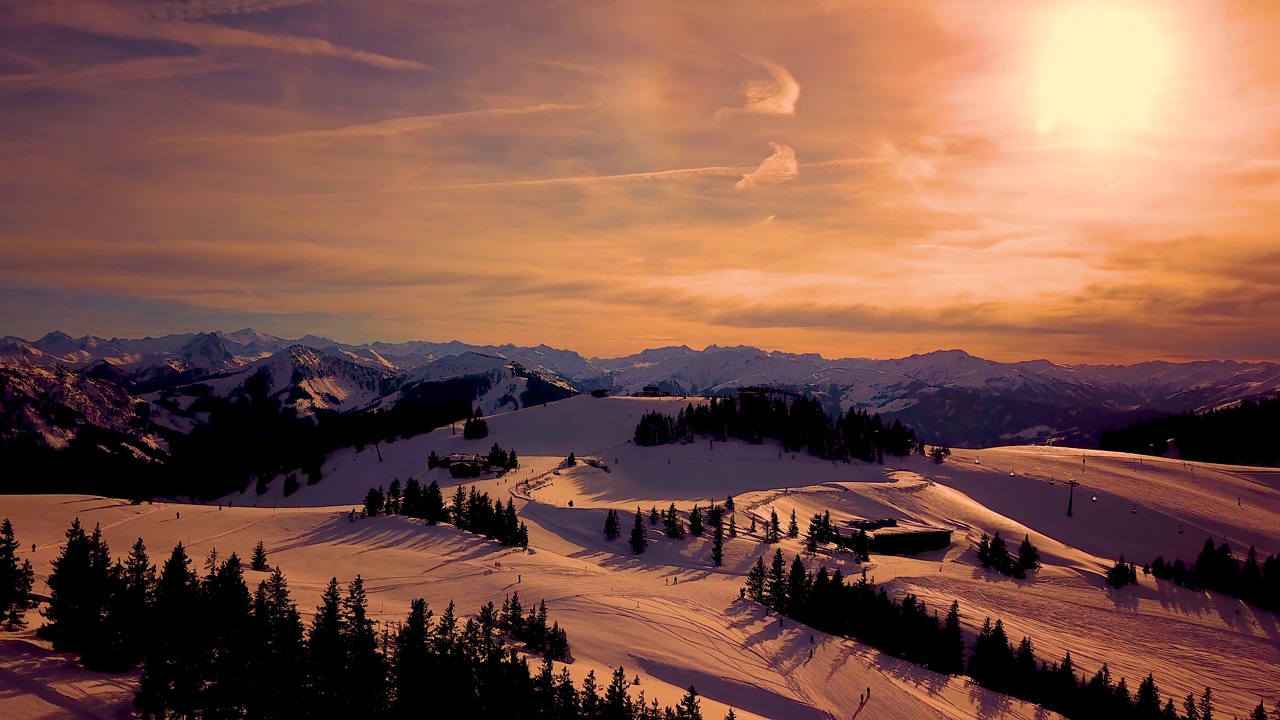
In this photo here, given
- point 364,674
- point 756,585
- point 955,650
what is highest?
point 364,674

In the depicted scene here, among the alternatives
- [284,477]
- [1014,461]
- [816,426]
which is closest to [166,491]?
[284,477]

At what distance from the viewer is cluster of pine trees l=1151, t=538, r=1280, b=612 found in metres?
92.8

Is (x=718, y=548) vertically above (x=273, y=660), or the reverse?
(x=273, y=660)

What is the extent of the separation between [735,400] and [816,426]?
26013mm

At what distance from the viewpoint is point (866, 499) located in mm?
118125

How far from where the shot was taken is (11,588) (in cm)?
3638

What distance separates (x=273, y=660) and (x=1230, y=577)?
5068 inches

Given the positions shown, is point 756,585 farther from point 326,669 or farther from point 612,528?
point 326,669

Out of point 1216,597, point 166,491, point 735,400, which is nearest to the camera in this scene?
point 1216,597

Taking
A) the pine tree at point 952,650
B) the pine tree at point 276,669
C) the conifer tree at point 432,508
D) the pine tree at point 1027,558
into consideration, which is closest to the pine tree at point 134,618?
the pine tree at point 276,669

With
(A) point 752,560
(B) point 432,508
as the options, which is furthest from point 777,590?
(B) point 432,508

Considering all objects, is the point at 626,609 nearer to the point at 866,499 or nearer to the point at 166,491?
the point at 866,499

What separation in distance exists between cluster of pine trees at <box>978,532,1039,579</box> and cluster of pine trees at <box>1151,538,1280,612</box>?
2214 centimetres

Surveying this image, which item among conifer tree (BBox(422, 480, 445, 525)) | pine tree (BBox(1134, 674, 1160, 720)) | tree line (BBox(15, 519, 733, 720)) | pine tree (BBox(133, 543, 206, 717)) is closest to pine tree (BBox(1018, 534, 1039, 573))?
pine tree (BBox(1134, 674, 1160, 720))
